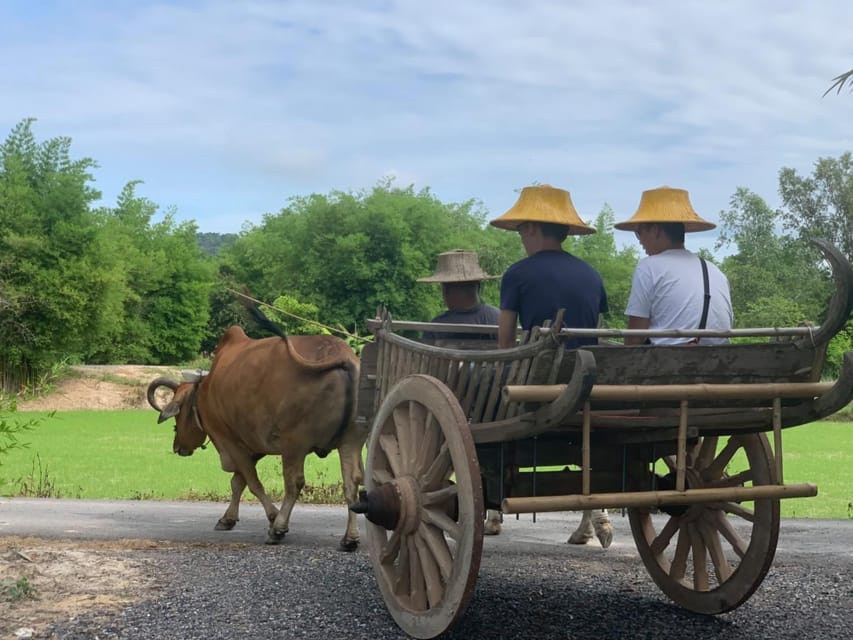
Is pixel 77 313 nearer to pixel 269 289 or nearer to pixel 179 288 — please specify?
pixel 179 288

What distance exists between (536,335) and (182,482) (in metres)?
11.5

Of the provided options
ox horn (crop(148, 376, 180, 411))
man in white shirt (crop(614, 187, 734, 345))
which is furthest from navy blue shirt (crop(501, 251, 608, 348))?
ox horn (crop(148, 376, 180, 411))

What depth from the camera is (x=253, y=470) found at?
900cm

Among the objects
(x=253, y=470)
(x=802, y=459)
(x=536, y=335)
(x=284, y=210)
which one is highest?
(x=284, y=210)

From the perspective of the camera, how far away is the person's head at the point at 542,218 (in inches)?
225

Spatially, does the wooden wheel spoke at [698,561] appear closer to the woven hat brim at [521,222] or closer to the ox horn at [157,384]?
the woven hat brim at [521,222]

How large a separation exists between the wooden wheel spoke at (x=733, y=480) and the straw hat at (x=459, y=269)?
284 centimetres

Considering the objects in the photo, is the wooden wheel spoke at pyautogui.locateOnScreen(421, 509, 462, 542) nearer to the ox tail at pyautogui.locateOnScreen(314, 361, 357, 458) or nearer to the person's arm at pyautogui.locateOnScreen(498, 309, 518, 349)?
the person's arm at pyautogui.locateOnScreen(498, 309, 518, 349)

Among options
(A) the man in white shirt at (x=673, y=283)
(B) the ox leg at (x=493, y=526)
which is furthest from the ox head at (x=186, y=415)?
(A) the man in white shirt at (x=673, y=283)

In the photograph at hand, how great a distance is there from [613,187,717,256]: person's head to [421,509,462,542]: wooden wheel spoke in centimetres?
195

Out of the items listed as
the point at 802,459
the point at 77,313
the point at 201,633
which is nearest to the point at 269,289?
the point at 77,313

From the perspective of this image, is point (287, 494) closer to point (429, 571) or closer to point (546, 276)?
point (429, 571)

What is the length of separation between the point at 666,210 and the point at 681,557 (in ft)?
6.52

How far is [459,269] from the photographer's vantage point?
8.15 m
